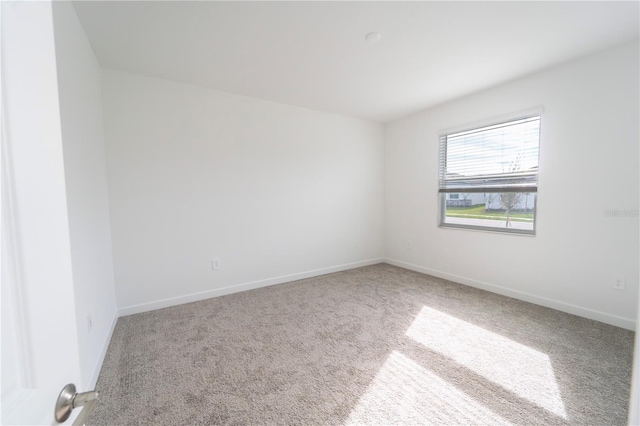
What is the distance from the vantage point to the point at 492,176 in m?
3.30

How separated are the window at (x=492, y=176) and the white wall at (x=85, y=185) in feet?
13.4

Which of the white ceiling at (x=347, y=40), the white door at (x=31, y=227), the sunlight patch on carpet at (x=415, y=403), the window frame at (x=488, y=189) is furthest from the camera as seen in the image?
the window frame at (x=488, y=189)

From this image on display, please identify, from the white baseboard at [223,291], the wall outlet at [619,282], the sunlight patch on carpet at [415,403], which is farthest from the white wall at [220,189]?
the wall outlet at [619,282]

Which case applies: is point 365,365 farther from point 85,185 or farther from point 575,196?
point 575,196

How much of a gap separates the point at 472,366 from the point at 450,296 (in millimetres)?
1379

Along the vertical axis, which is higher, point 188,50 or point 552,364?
point 188,50

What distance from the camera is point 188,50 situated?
2.31 metres

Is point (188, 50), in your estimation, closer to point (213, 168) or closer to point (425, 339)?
point (213, 168)

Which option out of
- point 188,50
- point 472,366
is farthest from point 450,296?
point 188,50

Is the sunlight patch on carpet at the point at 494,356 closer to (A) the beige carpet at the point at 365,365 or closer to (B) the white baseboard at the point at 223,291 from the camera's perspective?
(A) the beige carpet at the point at 365,365

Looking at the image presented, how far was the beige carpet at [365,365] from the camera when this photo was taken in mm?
1488

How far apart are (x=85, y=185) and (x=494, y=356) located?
11.0ft

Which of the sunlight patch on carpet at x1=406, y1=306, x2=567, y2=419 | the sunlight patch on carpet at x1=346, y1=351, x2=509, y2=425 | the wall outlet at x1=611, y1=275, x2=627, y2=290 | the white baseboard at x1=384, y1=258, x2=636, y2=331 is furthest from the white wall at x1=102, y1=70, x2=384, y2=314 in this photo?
the wall outlet at x1=611, y1=275, x2=627, y2=290

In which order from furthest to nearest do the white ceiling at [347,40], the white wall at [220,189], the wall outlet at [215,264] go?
the wall outlet at [215,264] → the white wall at [220,189] → the white ceiling at [347,40]
